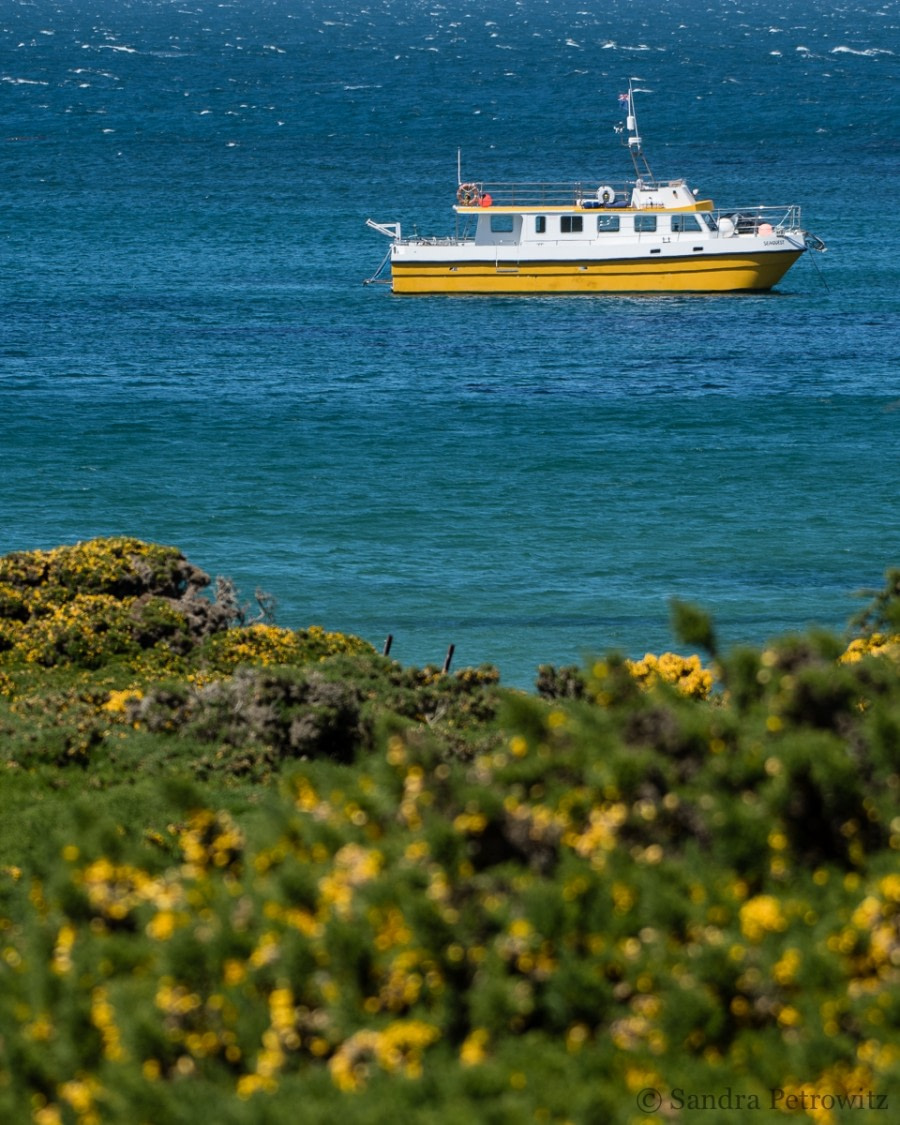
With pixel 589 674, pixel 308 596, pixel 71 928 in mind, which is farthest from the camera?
pixel 308 596

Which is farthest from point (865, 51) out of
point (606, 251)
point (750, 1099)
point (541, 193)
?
point (750, 1099)

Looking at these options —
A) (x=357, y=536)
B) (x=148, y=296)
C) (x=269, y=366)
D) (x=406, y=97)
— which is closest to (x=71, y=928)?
(x=357, y=536)

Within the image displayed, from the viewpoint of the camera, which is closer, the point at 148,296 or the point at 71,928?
the point at 71,928

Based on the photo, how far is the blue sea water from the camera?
27.9 m

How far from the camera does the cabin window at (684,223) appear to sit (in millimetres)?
53250

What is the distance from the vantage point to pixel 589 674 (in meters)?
9.41

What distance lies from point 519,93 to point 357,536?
9504 centimetres

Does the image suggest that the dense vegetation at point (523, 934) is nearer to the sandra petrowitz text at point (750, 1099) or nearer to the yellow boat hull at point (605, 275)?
the sandra petrowitz text at point (750, 1099)

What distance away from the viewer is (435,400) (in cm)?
4075

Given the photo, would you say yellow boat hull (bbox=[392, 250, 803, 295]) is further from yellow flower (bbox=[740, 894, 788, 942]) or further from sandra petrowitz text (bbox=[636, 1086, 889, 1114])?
sandra petrowitz text (bbox=[636, 1086, 889, 1114])

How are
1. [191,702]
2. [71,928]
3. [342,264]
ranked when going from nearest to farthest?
[71,928] < [191,702] < [342,264]

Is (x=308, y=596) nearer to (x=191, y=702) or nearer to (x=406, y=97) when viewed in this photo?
(x=191, y=702)

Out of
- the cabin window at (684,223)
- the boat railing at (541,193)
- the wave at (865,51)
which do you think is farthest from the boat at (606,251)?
the wave at (865,51)

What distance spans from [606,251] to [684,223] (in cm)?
252
